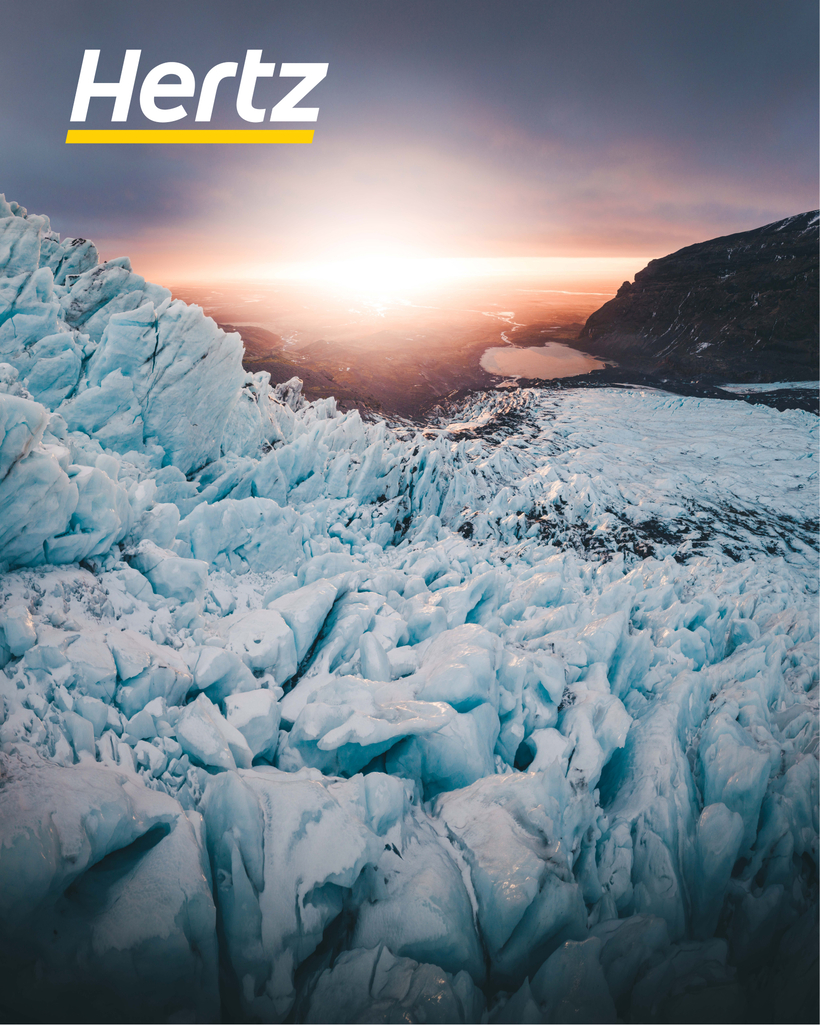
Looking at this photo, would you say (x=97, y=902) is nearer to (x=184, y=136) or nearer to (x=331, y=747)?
(x=331, y=747)

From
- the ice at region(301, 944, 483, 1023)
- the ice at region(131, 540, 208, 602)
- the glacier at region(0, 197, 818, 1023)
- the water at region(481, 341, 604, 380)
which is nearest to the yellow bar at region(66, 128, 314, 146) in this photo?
the glacier at region(0, 197, 818, 1023)

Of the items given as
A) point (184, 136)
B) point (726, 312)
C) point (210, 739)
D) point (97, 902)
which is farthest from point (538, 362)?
point (97, 902)

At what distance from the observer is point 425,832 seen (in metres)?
5.27

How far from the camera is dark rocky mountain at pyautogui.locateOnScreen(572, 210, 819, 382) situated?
48031 mm

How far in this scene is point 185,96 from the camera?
30.1 ft

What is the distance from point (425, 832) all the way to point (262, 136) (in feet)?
45.8

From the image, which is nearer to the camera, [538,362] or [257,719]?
[257,719]

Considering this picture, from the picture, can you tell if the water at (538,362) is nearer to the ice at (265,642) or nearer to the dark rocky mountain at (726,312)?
the dark rocky mountain at (726,312)

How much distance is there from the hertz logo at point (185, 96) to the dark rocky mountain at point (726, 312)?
50803mm

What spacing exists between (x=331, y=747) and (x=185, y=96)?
1329cm

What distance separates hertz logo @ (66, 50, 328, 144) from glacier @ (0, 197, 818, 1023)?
374cm

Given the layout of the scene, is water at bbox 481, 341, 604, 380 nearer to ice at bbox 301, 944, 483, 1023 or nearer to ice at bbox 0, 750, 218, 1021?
ice at bbox 301, 944, 483, 1023

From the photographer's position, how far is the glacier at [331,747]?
3.71 metres

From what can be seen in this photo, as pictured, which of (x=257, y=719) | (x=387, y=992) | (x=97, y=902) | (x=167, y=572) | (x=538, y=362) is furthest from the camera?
(x=538, y=362)
